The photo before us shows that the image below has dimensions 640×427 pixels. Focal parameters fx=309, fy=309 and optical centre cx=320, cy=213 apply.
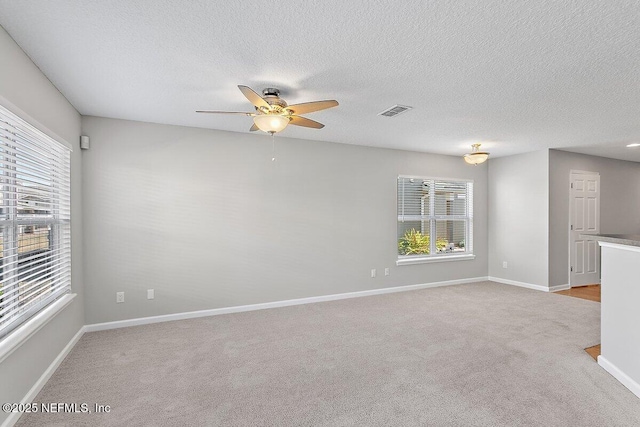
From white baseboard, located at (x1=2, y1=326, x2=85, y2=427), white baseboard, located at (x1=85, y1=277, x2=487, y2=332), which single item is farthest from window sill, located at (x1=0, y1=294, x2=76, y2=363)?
white baseboard, located at (x1=85, y1=277, x2=487, y2=332)

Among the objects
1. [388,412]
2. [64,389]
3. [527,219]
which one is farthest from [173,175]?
[527,219]

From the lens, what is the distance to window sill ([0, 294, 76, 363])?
183 cm

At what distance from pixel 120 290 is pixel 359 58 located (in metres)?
3.58

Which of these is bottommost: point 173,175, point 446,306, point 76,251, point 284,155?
point 446,306

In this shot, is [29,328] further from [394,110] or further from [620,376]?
[620,376]

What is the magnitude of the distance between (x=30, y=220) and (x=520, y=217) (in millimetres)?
6627

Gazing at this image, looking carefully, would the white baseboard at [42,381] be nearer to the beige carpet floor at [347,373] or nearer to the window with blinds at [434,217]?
the beige carpet floor at [347,373]

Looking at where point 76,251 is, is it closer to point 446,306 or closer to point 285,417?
point 285,417

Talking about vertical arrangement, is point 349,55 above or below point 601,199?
above

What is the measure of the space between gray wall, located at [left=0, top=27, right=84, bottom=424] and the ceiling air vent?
2.99 meters

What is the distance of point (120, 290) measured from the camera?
3605 millimetres

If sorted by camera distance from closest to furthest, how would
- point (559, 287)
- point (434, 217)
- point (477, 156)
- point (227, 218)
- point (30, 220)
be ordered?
point (30, 220)
point (227, 218)
point (477, 156)
point (559, 287)
point (434, 217)

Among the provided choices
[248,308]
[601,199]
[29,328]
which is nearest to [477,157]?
[601,199]

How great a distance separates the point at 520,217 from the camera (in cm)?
556
